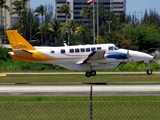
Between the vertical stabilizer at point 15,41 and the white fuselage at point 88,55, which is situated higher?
the vertical stabilizer at point 15,41

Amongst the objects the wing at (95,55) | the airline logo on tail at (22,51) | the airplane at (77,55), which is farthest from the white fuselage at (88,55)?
the airline logo on tail at (22,51)

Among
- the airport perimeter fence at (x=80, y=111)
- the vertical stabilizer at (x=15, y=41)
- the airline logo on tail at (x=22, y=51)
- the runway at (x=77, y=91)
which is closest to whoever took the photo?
the airport perimeter fence at (x=80, y=111)

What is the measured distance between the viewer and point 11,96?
23.2 meters

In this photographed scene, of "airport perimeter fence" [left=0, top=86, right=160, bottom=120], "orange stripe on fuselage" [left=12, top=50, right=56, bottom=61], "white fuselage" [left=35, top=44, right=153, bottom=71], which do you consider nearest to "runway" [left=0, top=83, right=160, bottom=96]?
"airport perimeter fence" [left=0, top=86, right=160, bottom=120]

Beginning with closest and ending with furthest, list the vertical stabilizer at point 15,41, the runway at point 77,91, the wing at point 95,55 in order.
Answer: the runway at point 77,91 → the wing at point 95,55 → the vertical stabilizer at point 15,41

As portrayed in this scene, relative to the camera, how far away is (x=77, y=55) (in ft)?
142

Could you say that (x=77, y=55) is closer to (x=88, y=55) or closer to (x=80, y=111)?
(x=88, y=55)

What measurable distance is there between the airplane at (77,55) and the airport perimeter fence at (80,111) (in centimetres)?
2392

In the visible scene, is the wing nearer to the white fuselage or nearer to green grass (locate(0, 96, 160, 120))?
the white fuselage

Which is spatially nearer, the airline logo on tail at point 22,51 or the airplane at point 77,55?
the airline logo on tail at point 22,51

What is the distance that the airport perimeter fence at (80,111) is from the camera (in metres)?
15.1

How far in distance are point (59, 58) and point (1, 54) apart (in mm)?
19301

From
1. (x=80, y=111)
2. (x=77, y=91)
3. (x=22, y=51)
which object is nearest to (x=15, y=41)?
(x=22, y=51)

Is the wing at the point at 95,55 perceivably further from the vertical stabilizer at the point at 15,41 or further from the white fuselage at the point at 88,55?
the vertical stabilizer at the point at 15,41
